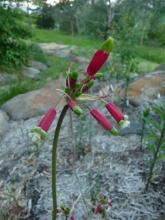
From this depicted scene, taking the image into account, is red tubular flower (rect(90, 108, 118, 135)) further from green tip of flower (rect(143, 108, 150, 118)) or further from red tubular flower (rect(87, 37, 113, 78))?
green tip of flower (rect(143, 108, 150, 118))

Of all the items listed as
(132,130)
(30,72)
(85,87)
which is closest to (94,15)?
(30,72)

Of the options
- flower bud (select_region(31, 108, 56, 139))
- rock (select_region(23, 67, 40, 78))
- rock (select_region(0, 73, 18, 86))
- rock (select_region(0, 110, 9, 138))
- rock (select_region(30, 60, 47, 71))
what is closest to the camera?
flower bud (select_region(31, 108, 56, 139))

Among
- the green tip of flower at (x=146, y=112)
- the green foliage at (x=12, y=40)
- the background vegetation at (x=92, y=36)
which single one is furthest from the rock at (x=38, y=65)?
the green tip of flower at (x=146, y=112)

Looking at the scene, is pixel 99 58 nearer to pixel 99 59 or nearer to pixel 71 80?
pixel 99 59

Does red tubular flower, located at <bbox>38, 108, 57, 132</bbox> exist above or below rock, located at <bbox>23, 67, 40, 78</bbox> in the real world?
above

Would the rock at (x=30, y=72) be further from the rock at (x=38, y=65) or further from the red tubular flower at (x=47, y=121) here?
the red tubular flower at (x=47, y=121)

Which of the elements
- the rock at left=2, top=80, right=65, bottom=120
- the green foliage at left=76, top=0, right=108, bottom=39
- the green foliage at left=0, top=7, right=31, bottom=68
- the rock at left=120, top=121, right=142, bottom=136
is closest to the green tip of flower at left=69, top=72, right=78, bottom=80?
the rock at left=120, top=121, right=142, bottom=136
